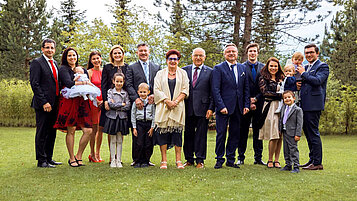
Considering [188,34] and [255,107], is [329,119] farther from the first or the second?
[255,107]

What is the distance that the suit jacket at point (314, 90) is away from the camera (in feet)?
Answer: 21.7

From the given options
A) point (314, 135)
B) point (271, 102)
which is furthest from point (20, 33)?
point (314, 135)

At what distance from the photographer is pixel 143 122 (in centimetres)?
662

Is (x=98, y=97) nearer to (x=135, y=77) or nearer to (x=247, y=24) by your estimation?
(x=135, y=77)

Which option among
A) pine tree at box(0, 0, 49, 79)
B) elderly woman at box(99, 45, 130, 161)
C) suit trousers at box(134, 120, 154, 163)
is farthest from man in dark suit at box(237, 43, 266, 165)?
pine tree at box(0, 0, 49, 79)

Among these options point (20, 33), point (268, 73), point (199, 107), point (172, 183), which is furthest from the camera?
point (20, 33)

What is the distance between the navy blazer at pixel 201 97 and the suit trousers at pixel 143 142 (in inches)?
33.0

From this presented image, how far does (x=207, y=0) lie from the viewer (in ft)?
57.9

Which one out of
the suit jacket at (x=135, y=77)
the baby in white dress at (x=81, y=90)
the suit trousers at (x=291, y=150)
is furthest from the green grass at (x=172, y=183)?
the suit jacket at (x=135, y=77)

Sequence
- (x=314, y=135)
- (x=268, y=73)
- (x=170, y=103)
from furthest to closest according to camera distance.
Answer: (x=268, y=73) < (x=314, y=135) < (x=170, y=103)

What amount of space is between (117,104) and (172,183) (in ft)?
6.47

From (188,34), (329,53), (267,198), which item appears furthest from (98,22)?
(267,198)

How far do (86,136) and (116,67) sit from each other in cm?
145

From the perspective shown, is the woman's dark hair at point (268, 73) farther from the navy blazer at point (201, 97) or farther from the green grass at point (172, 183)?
the green grass at point (172, 183)
